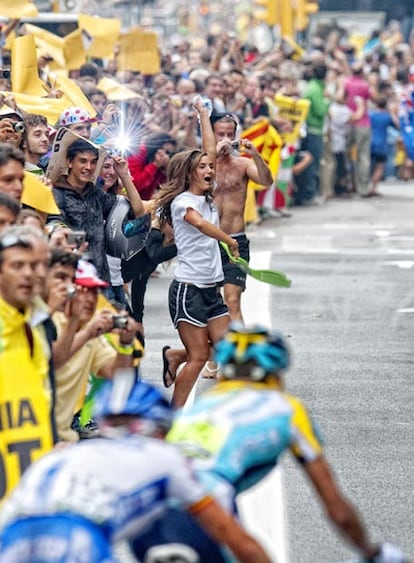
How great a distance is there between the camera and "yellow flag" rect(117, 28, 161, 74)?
22812 mm

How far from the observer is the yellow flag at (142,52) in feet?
74.8

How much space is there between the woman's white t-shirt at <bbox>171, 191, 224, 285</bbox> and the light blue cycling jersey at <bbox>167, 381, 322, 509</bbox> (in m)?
5.44

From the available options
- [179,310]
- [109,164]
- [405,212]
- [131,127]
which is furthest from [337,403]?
[405,212]

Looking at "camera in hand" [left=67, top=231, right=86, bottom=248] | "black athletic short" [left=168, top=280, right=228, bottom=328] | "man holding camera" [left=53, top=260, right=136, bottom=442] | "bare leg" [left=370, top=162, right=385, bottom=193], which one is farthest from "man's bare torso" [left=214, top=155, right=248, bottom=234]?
"bare leg" [left=370, top=162, right=385, bottom=193]

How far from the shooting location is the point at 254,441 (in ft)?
17.5

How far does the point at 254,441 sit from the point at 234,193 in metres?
7.83

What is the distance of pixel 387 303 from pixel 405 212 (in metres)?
10.2

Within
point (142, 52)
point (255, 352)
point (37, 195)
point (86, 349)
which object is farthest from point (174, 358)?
point (142, 52)

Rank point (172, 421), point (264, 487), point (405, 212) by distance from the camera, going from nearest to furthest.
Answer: point (172, 421) → point (264, 487) → point (405, 212)

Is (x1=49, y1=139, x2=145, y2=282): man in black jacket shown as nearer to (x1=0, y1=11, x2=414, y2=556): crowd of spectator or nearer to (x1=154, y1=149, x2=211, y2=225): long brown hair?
(x1=0, y1=11, x2=414, y2=556): crowd of spectator

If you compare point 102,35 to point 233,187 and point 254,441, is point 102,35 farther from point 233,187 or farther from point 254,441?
point 254,441

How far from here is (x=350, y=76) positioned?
30.0 metres

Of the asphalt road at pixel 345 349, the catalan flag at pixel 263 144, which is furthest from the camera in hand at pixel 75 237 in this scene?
the catalan flag at pixel 263 144

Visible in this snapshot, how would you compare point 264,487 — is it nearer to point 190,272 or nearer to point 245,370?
point 190,272
